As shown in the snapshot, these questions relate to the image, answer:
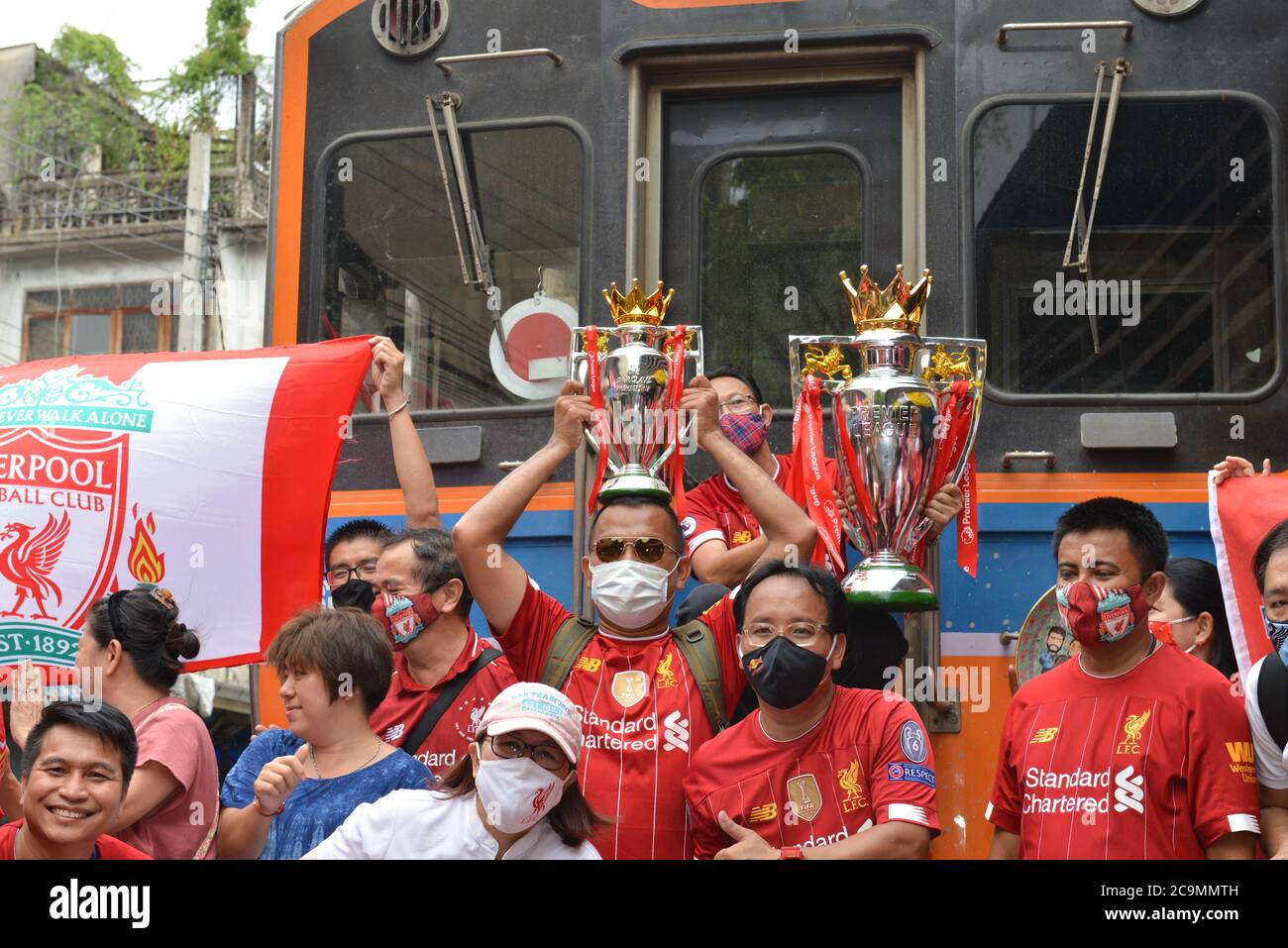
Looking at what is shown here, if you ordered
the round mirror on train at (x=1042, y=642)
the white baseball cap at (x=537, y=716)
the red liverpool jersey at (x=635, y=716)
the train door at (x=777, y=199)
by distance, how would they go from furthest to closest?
the train door at (x=777, y=199) → the round mirror on train at (x=1042, y=642) → the red liverpool jersey at (x=635, y=716) → the white baseball cap at (x=537, y=716)

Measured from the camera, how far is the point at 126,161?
24.2 metres

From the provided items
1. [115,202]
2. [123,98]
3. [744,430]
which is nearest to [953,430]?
[744,430]

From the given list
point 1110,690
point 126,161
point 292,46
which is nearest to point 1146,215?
point 1110,690

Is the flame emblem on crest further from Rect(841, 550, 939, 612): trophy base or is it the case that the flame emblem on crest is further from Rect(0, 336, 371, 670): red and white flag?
Rect(841, 550, 939, 612): trophy base

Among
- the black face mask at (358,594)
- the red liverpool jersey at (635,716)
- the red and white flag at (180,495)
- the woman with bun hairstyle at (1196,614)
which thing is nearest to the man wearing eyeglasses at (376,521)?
the black face mask at (358,594)

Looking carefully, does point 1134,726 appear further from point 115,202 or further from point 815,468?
point 115,202

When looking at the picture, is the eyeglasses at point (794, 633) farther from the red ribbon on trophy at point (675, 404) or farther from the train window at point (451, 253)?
the train window at point (451, 253)

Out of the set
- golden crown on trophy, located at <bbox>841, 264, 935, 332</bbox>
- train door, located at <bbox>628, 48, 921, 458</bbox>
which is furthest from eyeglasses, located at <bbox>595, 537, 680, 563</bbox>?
train door, located at <bbox>628, 48, 921, 458</bbox>

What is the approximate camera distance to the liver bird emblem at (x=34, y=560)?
474 cm

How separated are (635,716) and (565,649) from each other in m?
0.28

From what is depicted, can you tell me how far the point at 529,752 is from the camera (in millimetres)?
3316

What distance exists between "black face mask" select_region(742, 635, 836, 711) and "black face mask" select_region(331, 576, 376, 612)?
1.45m

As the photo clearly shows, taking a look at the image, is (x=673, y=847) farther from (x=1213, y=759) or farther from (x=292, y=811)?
(x=1213, y=759)

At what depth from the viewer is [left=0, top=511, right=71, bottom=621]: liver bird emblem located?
474 centimetres
